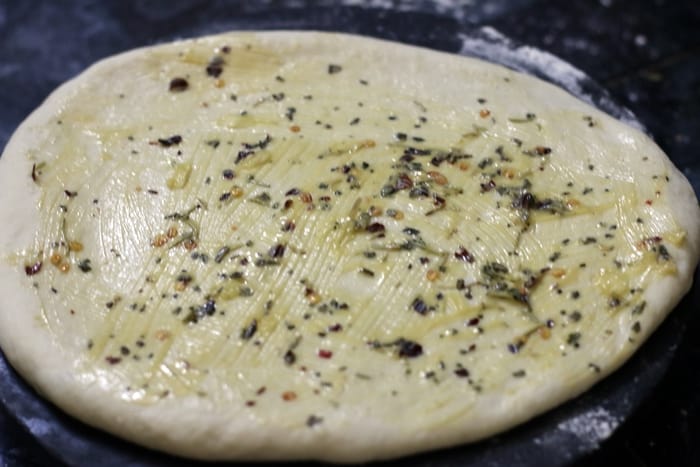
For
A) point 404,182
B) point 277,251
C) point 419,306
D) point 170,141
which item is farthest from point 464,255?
point 170,141

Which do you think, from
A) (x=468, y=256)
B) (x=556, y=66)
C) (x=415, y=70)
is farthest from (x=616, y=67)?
(x=468, y=256)

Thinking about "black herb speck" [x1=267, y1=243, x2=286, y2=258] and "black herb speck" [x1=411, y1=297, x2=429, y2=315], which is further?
"black herb speck" [x1=267, y1=243, x2=286, y2=258]

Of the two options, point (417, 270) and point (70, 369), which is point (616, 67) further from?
point (70, 369)

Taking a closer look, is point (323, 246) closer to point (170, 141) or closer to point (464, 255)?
point (464, 255)

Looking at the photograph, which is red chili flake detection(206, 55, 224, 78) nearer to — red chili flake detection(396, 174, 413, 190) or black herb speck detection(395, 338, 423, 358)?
red chili flake detection(396, 174, 413, 190)

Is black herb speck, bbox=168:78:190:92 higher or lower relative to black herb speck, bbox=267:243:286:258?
higher

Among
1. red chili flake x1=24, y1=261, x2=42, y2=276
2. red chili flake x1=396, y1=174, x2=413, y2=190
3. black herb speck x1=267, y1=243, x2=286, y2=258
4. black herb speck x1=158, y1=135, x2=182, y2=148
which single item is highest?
red chili flake x1=396, y1=174, x2=413, y2=190

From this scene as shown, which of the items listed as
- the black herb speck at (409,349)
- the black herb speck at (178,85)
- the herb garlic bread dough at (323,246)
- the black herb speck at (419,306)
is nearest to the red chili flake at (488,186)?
the herb garlic bread dough at (323,246)

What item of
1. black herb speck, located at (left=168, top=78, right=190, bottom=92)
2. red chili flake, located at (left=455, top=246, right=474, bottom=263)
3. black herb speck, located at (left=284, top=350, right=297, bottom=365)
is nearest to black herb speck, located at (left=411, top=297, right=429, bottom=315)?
red chili flake, located at (left=455, top=246, right=474, bottom=263)
